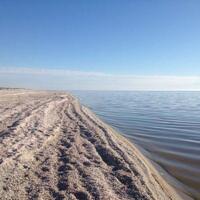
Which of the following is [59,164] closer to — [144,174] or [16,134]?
[144,174]

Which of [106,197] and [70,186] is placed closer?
[106,197]

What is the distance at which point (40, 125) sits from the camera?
1681 cm

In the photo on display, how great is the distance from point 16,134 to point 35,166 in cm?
461

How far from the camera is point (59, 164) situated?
32.9 feet

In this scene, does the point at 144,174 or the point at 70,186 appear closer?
the point at 70,186

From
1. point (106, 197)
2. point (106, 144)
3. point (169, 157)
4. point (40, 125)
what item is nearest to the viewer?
point (106, 197)

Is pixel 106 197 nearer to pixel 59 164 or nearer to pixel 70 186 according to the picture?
pixel 70 186

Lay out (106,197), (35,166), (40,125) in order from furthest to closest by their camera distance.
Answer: (40,125)
(35,166)
(106,197)

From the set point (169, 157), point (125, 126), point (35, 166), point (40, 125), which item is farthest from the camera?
point (125, 126)

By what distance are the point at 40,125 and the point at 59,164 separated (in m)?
7.09

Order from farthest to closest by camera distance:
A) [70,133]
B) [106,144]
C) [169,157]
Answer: [70,133], [169,157], [106,144]

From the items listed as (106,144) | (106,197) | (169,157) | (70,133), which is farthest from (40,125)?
(106,197)

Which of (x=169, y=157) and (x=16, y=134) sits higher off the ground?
(x=16, y=134)

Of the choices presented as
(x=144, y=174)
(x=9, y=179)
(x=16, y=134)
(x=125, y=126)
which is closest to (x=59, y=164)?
(x=9, y=179)
